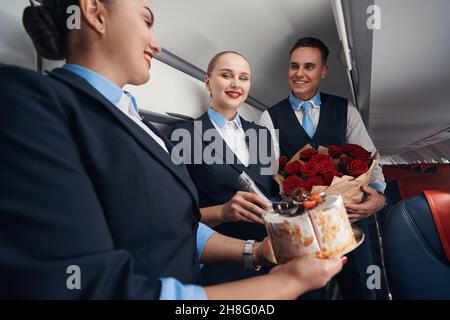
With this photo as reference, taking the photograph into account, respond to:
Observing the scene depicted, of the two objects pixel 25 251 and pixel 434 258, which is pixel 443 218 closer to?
pixel 434 258

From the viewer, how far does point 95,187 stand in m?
0.56

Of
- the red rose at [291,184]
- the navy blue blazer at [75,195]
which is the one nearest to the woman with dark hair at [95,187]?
the navy blue blazer at [75,195]

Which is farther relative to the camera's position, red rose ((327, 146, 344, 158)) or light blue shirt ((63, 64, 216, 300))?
red rose ((327, 146, 344, 158))

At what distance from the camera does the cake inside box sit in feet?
1.93

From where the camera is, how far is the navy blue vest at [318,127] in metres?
1.52

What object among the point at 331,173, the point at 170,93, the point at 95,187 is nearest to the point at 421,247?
Answer: the point at 331,173

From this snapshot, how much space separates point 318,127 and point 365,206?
0.54 metres

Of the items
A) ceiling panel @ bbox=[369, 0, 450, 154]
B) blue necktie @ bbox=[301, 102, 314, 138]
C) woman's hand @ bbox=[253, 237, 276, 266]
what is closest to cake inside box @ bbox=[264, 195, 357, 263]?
woman's hand @ bbox=[253, 237, 276, 266]

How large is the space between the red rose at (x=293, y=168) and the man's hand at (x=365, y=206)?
0.75ft

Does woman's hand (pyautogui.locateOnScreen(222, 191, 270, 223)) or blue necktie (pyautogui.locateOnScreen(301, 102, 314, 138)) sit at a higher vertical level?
blue necktie (pyautogui.locateOnScreen(301, 102, 314, 138))

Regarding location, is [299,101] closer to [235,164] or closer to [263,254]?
[235,164]

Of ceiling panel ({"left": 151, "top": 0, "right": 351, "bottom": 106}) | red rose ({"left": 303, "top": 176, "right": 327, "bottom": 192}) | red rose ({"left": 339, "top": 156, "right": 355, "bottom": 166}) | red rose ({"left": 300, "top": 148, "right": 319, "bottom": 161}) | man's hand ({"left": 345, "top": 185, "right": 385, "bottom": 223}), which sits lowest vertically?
man's hand ({"left": 345, "top": 185, "right": 385, "bottom": 223})

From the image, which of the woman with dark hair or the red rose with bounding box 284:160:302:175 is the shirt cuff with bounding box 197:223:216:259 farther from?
the red rose with bounding box 284:160:302:175

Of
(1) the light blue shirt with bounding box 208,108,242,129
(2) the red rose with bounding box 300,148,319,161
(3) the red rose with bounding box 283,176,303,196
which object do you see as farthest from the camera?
(1) the light blue shirt with bounding box 208,108,242,129
